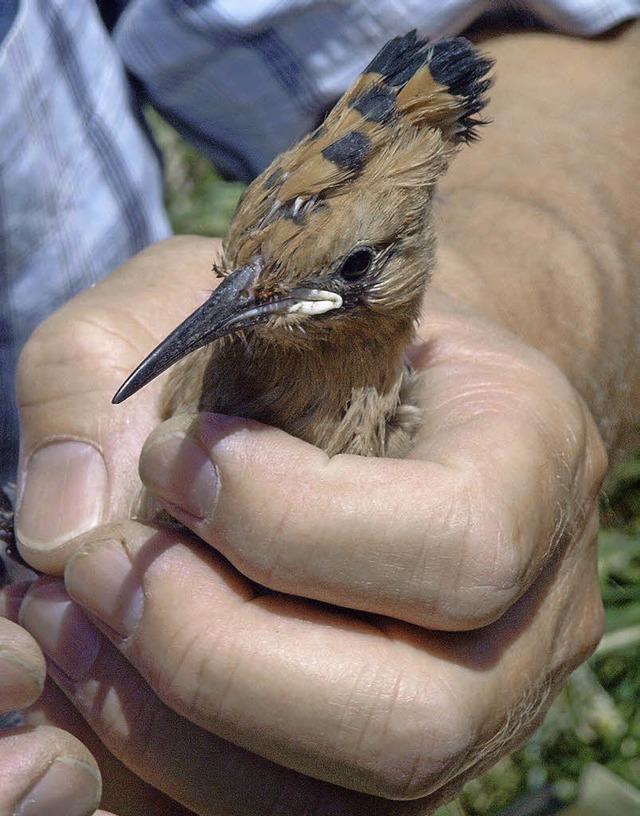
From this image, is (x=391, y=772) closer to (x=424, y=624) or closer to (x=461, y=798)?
(x=424, y=624)

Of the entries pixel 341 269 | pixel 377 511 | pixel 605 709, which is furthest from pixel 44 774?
pixel 605 709

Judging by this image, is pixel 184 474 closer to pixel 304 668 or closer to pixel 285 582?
pixel 285 582

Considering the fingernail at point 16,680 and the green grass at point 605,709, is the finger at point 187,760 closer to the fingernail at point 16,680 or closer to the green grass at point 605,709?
the fingernail at point 16,680

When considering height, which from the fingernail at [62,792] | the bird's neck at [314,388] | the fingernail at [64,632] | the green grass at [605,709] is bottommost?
the green grass at [605,709]

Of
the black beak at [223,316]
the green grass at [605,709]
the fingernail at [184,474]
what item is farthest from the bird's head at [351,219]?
the green grass at [605,709]

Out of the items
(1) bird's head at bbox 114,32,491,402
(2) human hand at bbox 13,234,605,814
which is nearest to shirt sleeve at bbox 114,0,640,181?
(1) bird's head at bbox 114,32,491,402

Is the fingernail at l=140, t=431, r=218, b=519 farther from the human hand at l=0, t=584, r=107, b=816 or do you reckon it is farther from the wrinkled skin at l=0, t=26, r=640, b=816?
the human hand at l=0, t=584, r=107, b=816
